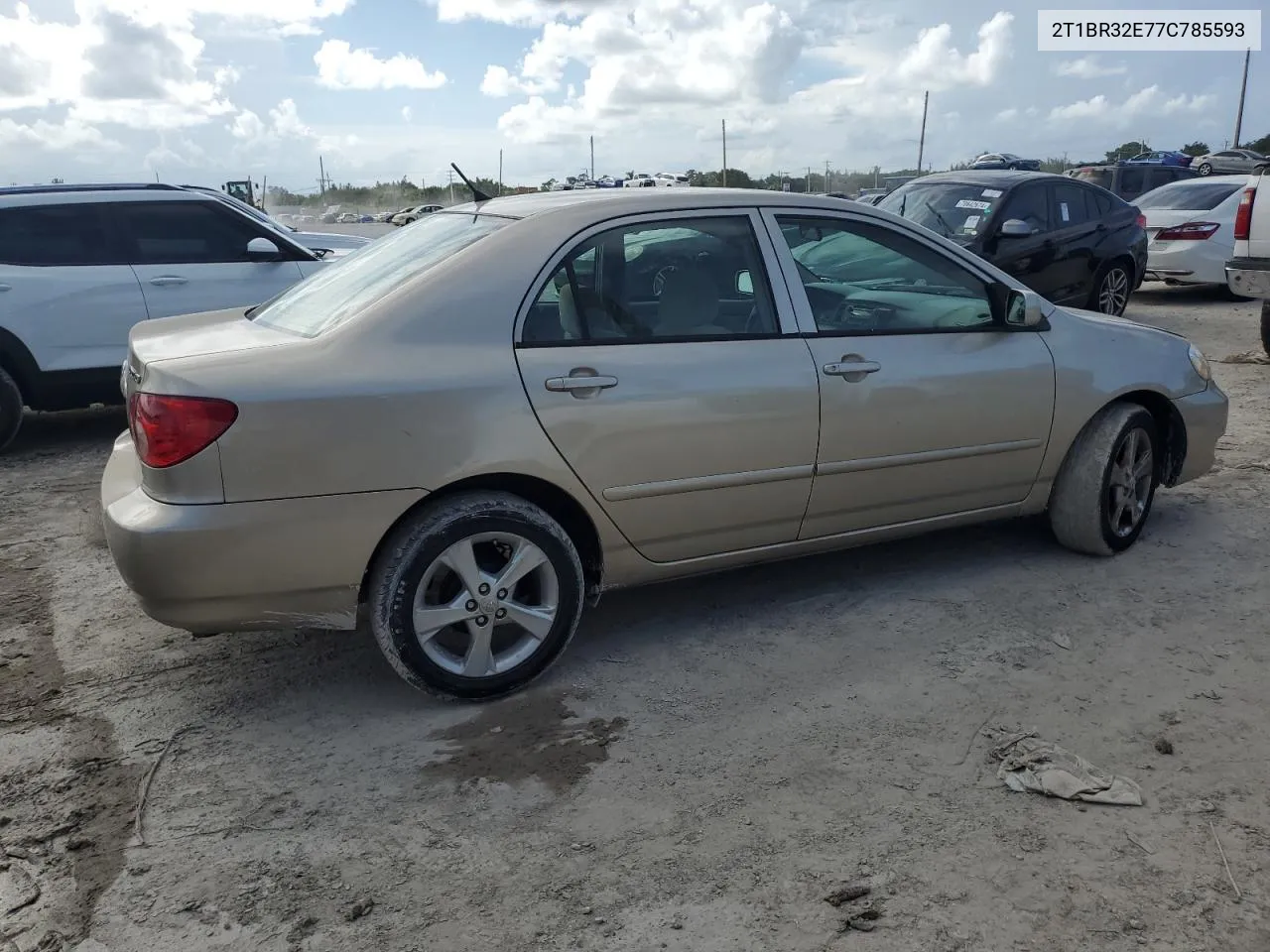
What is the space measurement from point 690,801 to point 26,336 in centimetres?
587

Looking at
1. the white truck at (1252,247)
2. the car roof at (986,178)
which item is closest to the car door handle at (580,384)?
the white truck at (1252,247)

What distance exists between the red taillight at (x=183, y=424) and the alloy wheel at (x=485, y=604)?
29.4 inches

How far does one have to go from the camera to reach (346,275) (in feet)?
13.2

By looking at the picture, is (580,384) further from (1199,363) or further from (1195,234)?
(1195,234)

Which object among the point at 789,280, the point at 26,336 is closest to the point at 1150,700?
the point at 789,280

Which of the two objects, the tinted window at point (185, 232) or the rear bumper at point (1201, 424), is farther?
the tinted window at point (185, 232)

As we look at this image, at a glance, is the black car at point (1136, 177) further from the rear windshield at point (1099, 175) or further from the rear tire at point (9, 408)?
the rear tire at point (9, 408)

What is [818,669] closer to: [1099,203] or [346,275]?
[346,275]

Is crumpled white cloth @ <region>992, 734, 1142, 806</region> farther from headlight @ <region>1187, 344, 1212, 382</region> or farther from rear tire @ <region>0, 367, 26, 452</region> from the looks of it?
rear tire @ <region>0, 367, 26, 452</region>

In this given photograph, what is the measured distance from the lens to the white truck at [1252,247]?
8.49 metres

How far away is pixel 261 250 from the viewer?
7672mm

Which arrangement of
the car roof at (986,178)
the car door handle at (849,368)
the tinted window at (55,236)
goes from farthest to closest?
the car roof at (986,178) < the tinted window at (55,236) < the car door handle at (849,368)

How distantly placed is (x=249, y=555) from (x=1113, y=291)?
10432 millimetres

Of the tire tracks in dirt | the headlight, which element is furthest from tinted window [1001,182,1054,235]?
the tire tracks in dirt
